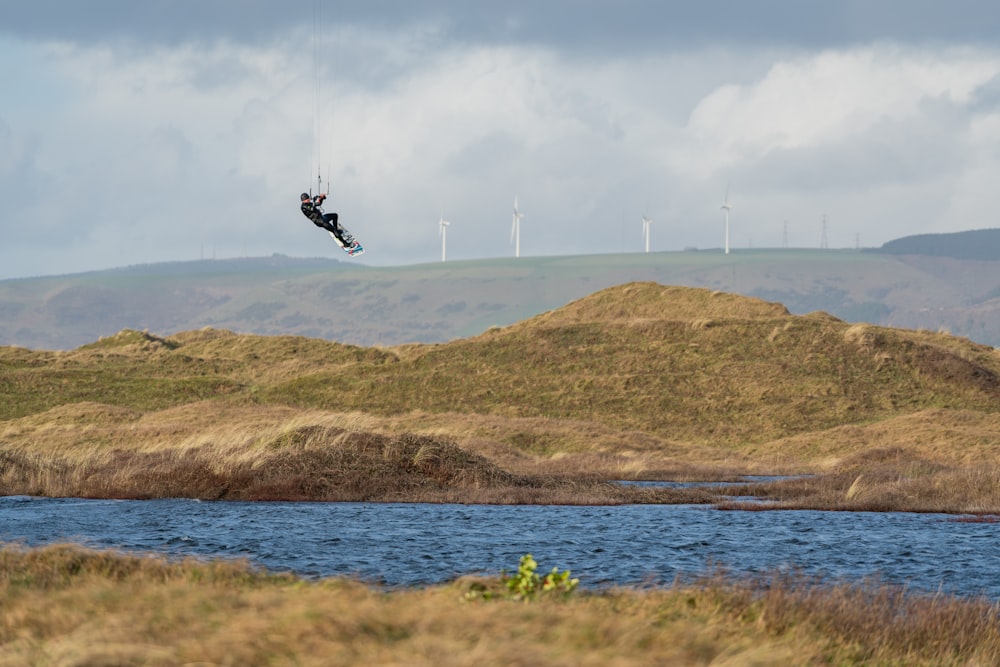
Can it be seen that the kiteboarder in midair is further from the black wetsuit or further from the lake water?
the lake water

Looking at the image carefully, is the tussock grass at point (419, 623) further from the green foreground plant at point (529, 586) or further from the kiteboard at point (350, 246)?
the kiteboard at point (350, 246)

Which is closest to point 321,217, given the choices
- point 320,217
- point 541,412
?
point 320,217

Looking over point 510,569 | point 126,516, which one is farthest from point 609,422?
point 510,569

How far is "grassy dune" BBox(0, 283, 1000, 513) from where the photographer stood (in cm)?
4575

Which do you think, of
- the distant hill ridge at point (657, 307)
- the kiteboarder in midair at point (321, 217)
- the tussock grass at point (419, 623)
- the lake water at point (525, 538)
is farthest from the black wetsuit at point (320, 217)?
the distant hill ridge at point (657, 307)

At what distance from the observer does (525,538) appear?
1276 inches

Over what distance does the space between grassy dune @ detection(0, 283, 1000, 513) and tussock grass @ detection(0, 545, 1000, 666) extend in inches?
1031

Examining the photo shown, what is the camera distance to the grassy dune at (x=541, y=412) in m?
45.8

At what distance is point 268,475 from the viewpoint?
146ft

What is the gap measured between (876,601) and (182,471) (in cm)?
3172

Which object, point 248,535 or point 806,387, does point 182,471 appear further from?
point 806,387

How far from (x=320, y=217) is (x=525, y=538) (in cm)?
2200

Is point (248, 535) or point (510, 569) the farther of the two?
point (248, 535)

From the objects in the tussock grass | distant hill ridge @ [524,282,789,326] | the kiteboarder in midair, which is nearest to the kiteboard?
the kiteboarder in midair
